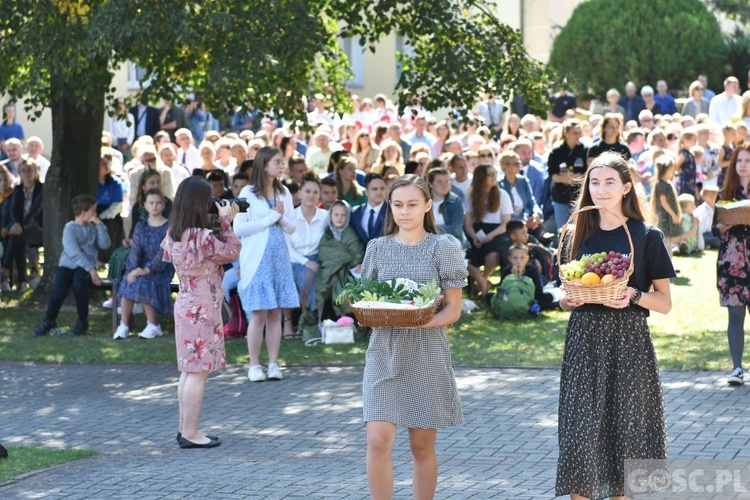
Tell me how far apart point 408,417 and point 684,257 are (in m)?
13.8

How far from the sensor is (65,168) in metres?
16.1

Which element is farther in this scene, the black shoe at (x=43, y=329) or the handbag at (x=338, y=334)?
the black shoe at (x=43, y=329)

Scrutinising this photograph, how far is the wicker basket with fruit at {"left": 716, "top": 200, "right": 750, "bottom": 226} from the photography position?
34.2 feet

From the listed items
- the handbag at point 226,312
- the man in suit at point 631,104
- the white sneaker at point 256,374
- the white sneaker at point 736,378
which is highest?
the man in suit at point 631,104

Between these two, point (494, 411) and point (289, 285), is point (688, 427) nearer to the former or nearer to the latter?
point (494, 411)

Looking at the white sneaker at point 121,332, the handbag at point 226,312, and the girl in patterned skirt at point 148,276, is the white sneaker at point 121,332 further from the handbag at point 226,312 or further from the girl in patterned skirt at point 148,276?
the handbag at point 226,312

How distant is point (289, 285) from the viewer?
11656 mm

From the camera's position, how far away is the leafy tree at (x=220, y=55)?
40.4ft

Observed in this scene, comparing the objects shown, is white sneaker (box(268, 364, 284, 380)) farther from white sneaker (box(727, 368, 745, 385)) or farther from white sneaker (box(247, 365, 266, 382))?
white sneaker (box(727, 368, 745, 385))

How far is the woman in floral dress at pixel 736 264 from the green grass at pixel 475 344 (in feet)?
2.62

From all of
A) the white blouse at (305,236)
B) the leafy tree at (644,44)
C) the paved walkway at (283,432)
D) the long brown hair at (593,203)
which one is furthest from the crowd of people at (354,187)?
the leafy tree at (644,44)

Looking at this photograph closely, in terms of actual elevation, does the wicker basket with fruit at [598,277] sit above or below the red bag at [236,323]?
above

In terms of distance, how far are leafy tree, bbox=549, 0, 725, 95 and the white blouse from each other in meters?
22.0

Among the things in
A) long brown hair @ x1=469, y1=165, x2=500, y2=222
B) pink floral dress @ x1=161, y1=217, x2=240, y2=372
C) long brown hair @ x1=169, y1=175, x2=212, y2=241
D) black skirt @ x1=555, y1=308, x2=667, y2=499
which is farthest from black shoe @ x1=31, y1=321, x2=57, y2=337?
black skirt @ x1=555, y1=308, x2=667, y2=499
